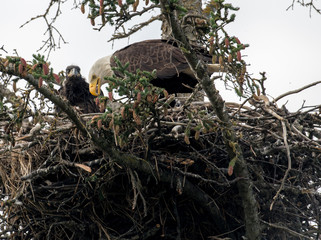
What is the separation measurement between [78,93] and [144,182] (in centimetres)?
211

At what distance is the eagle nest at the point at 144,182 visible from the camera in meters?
4.38

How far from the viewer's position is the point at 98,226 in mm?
4602

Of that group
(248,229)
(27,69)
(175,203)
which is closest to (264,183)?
(248,229)

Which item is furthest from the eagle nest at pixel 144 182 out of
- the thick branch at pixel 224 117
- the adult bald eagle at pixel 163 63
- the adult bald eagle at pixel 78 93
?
the adult bald eagle at pixel 163 63

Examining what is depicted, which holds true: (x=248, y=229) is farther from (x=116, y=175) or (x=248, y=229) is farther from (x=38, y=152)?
(x=38, y=152)

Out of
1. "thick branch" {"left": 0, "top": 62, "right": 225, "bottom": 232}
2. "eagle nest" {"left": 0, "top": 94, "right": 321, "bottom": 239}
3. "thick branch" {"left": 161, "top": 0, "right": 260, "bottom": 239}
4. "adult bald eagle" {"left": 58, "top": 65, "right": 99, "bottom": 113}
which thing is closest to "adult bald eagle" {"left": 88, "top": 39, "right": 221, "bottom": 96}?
"adult bald eagle" {"left": 58, "top": 65, "right": 99, "bottom": 113}

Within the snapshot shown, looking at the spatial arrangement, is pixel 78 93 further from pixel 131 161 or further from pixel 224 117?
pixel 224 117

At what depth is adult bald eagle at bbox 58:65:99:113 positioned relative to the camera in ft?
20.7

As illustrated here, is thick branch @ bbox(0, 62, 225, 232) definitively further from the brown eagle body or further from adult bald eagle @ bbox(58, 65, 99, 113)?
adult bald eagle @ bbox(58, 65, 99, 113)

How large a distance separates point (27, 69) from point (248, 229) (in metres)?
2.36

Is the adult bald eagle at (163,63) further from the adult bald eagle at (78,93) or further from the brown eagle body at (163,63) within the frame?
the adult bald eagle at (78,93)

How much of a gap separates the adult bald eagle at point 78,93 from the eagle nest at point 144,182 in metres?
1.33

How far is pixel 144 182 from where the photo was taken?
15.2 feet

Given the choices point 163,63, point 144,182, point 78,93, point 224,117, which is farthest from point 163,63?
point 224,117
